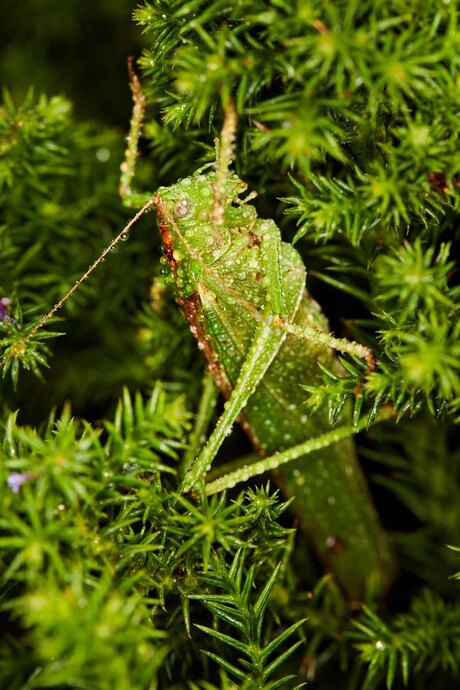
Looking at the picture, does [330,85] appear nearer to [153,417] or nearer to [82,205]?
[153,417]

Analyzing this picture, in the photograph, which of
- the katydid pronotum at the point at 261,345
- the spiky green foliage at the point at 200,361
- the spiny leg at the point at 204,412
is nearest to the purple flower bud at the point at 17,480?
the spiky green foliage at the point at 200,361

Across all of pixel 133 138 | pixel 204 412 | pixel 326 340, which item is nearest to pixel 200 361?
pixel 204 412

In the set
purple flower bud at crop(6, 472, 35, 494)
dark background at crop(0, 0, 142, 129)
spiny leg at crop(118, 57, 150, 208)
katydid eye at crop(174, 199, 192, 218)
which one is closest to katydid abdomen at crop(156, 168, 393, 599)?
katydid eye at crop(174, 199, 192, 218)

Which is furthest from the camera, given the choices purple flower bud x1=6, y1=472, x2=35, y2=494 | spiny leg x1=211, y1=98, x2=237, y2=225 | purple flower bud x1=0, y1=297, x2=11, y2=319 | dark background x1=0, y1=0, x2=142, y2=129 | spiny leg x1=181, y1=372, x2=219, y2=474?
dark background x1=0, y1=0, x2=142, y2=129

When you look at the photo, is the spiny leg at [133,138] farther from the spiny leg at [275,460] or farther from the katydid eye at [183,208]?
the spiny leg at [275,460]

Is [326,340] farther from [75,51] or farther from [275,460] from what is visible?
[75,51]

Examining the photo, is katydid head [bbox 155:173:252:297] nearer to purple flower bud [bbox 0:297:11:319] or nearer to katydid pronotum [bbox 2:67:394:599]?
katydid pronotum [bbox 2:67:394:599]

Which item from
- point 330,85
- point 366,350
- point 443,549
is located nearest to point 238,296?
point 366,350
